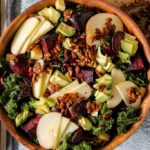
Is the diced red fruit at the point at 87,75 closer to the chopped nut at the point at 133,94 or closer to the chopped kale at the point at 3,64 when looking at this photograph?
the chopped nut at the point at 133,94

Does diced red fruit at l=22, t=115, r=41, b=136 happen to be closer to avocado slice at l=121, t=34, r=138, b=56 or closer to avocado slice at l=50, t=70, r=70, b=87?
avocado slice at l=50, t=70, r=70, b=87

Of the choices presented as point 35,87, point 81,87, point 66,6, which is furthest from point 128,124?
point 66,6

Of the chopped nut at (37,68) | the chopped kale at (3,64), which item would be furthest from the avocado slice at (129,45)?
the chopped kale at (3,64)

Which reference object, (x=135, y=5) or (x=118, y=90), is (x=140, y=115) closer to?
(x=118, y=90)

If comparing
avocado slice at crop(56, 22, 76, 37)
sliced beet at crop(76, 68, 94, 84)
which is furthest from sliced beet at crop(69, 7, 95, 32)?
sliced beet at crop(76, 68, 94, 84)

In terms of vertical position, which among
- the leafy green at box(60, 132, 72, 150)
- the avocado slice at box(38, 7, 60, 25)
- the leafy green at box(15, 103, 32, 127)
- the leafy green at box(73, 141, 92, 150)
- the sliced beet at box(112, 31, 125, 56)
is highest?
the avocado slice at box(38, 7, 60, 25)

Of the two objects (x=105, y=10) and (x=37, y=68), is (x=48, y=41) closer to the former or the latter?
(x=37, y=68)

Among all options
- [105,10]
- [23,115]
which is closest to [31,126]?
[23,115]
